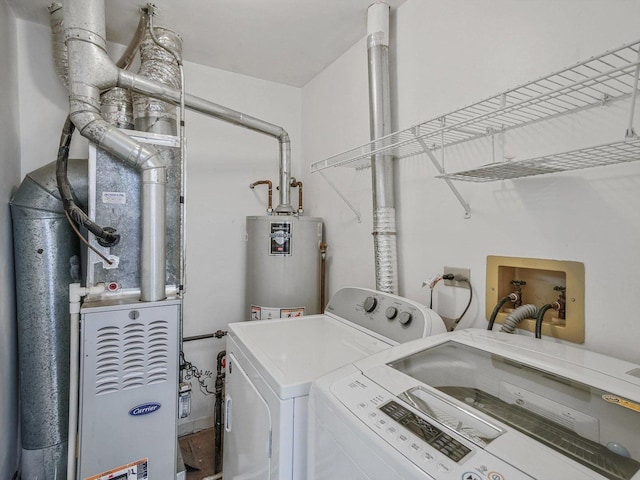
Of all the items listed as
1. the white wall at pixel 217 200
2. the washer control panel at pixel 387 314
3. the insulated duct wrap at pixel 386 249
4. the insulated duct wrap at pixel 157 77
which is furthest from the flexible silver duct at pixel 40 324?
the insulated duct wrap at pixel 386 249

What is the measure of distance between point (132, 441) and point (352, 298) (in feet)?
3.96

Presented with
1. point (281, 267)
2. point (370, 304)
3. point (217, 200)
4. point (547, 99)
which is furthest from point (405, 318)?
point (217, 200)

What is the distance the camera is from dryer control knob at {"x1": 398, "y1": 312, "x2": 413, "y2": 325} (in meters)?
1.35

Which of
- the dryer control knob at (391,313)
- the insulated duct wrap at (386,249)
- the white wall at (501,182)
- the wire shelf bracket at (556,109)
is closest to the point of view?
the wire shelf bracket at (556,109)

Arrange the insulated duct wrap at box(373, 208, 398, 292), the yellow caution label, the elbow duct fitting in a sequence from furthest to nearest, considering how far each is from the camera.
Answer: the insulated duct wrap at box(373, 208, 398, 292) < the elbow duct fitting < the yellow caution label

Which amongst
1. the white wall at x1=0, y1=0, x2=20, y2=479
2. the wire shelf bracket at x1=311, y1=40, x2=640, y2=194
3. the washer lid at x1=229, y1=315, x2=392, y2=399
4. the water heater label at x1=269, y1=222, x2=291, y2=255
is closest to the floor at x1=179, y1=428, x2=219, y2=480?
the white wall at x1=0, y1=0, x2=20, y2=479

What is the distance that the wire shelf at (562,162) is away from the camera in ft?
3.01

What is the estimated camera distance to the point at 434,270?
1591 millimetres

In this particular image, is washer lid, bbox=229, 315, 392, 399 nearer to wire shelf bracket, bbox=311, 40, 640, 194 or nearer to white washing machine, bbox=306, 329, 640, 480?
white washing machine, bbox=306, 329, 640, 480

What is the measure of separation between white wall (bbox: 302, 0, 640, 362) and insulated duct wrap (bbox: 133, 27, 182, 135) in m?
1.10

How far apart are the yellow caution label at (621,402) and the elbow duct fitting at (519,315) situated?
1.41ft

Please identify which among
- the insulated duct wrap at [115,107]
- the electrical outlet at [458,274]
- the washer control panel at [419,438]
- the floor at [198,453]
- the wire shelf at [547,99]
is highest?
the insulated duct wrap at [115,107]

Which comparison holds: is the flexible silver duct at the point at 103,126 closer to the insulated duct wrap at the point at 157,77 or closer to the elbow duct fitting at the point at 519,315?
the insulated duct wrap at the point at 157,77

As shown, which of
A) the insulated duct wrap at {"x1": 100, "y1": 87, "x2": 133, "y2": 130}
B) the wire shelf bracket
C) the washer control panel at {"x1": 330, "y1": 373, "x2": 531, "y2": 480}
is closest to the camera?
the washer control panel at {"x1": 330, "y1": 373, "x2": 531, "y2": 480}
